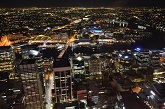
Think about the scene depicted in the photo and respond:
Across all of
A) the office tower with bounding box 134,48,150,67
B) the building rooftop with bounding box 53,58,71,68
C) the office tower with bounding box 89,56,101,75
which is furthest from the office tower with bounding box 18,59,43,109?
the office tower with bounding box 134,48,150,67

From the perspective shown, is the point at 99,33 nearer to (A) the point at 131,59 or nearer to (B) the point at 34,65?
(A) the point at 131,59

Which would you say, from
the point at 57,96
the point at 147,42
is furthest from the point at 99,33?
the point at 57,96

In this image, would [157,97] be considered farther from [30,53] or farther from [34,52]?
[30,53]

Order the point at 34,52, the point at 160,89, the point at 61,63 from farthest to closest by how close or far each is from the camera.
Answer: the point at 34,52 → the point at 61,63 → the point at 160,89

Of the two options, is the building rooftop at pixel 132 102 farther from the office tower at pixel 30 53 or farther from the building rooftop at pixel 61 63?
the office tower at pixel 30 53

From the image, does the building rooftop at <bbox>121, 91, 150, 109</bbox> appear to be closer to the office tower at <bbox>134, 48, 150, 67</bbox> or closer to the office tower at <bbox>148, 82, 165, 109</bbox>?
the office tower at <bbox>148, 82, 165, 109</bbox>

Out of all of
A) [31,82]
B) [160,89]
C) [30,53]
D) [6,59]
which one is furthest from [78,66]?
[160,89]

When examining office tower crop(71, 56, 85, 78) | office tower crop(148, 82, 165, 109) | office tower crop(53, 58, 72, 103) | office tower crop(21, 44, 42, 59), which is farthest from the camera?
office tower crop(21, 44, 42, 59)
